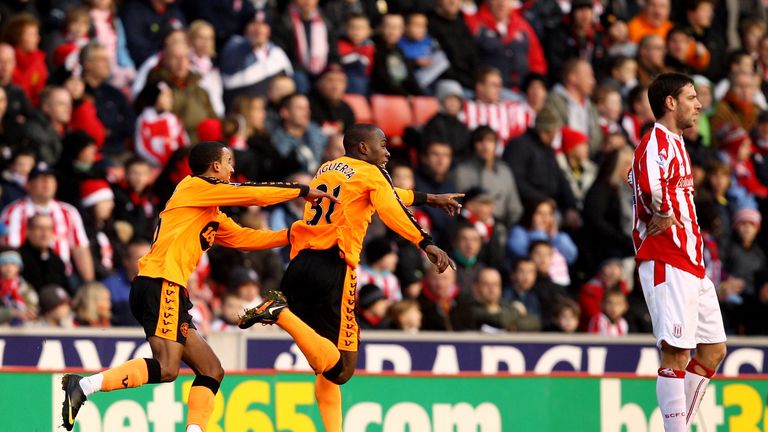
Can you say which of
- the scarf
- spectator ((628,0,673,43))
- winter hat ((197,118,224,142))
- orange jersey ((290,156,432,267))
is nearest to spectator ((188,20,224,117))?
winter hat ((197,118,224,142))

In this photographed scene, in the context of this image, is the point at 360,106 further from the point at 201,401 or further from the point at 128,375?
the point at 128,375

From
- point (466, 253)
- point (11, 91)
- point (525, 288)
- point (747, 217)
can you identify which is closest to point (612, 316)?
point (525, 288)

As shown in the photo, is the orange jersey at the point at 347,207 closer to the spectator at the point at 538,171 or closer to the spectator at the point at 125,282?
the spectator at the point at 125,282

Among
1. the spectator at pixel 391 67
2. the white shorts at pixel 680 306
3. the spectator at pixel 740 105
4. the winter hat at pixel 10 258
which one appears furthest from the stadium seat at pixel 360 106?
the white shorts at pixel 680 306

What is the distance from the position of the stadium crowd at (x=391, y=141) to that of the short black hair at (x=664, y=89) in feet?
13.3

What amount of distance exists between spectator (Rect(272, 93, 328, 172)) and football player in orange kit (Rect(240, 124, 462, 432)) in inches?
196

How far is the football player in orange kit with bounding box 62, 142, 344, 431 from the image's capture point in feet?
32.1

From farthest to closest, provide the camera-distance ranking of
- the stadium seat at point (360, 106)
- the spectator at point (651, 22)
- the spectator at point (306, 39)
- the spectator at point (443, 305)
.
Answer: the spectator at point (651, 22)
the spectator at point (306, 39)
the stadium seat at point (360, 106)
the spectator at point (443, 305)

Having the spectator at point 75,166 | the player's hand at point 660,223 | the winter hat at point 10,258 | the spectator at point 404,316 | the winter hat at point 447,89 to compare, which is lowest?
the spectator at point 404,316

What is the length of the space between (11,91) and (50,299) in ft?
8.11

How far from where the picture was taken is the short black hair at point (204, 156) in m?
10.2

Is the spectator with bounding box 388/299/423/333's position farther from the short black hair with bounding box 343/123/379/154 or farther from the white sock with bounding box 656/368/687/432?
the white sock with bounding box 656/368/687/432

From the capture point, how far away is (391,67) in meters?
16.8

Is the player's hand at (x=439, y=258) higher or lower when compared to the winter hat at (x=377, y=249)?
lower
